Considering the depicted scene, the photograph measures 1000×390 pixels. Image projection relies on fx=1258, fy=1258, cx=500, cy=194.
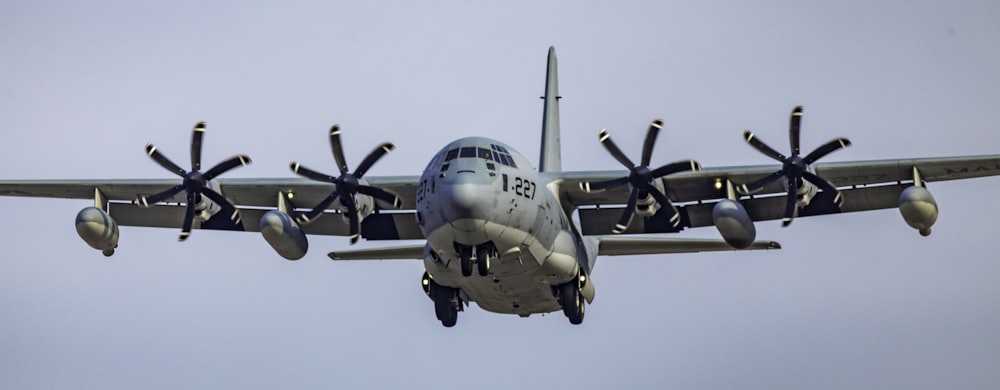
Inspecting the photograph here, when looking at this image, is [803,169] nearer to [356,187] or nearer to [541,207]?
[541,207]

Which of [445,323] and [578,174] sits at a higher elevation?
[578,174]

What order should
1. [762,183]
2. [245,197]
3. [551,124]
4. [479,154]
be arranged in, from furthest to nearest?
[551,124]
[245,197]
[762,183]
[479,154]

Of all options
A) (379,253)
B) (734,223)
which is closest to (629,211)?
(734,223)

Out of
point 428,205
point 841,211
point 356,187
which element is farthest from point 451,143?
point 841,211

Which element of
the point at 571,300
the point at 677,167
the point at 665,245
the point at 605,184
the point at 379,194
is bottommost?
the point at 571,300

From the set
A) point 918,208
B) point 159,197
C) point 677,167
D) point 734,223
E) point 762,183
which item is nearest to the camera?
point 918,208

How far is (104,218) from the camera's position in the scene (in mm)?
31641

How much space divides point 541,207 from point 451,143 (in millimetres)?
2611

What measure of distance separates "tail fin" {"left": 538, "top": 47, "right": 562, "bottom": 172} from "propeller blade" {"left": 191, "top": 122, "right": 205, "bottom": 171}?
935 centimetres

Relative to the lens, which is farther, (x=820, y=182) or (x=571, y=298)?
(x=571, y=298)

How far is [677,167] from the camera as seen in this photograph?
96.9ft

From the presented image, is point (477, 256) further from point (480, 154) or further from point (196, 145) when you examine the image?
point (196, 145)

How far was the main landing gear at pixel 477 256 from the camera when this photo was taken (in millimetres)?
28031

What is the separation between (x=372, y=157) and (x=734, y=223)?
8935mm
